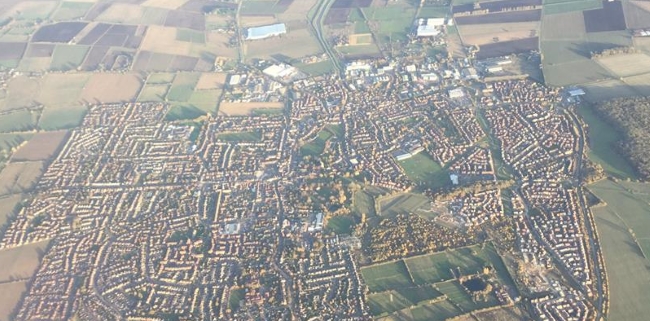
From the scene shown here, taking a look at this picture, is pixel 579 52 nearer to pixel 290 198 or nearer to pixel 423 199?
pixel 423 199

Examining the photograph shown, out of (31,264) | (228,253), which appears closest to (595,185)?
(228,253)

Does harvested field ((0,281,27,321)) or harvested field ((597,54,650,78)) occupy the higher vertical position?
harvested field ((597,54,650,78))

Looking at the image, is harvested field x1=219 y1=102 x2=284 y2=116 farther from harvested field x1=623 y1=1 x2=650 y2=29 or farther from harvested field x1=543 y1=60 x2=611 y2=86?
harvested field x1=623 y1=1 x2=650 y2=29

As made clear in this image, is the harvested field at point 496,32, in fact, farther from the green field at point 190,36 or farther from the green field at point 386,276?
the green field at point 386,276

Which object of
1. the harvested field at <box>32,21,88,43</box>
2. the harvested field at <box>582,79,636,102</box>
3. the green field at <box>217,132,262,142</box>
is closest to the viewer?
the harvested field at <box>582,79,636,102</box>

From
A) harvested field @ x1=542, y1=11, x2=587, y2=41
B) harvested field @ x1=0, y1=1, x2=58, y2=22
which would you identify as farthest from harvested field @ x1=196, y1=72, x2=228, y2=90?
harvested field @ x1=542, y1=11, x2=587, y2=41

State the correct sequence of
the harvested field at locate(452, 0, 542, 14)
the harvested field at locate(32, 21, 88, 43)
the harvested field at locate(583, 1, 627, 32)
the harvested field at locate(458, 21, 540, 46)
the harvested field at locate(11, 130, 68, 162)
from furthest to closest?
the harvested field at locate(32, 21, 88, 43), the harvested field at locate(452, 0, 542, 14), the harvested field at locate(458, 21, 540, 46), the harvested field at locate(583, 1, 627, 32), the harvested field at locate(11, 130, 68, 162)

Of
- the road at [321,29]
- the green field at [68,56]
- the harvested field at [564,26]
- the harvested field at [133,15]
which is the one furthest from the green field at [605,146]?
the green field at [68,56]
